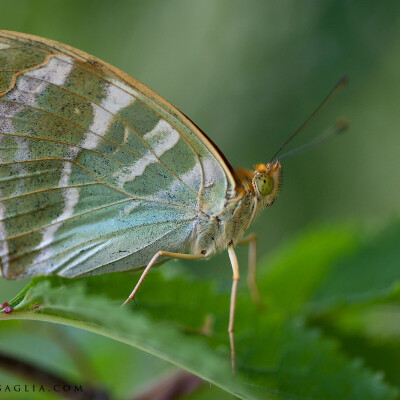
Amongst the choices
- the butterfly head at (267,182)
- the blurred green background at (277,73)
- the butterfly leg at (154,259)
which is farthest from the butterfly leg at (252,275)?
the blurred green background at (277,73)

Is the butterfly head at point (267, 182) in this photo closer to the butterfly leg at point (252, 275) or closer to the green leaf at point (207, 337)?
the butterfly leg at point (252, 275)

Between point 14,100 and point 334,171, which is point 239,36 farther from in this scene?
point 14,100

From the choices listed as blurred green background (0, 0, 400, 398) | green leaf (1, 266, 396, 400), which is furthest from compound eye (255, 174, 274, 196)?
blurred green background (0, 0, 400, 398)

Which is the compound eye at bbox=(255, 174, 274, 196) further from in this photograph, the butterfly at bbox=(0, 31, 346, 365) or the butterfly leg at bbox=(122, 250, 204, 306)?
the butterfly leg at bbox=(122, 250, 204, 306)

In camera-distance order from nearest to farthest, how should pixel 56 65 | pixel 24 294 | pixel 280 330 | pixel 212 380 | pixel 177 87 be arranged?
pixel 212 380 → pixel 24 294 → pixel 280 330 → pixel 56 65 → pixel 177 87

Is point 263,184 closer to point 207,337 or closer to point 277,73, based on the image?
point 207,337

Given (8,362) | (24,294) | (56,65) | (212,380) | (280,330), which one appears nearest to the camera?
(212,380)

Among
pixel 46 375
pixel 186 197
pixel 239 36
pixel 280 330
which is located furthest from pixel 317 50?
pixel 46 375
